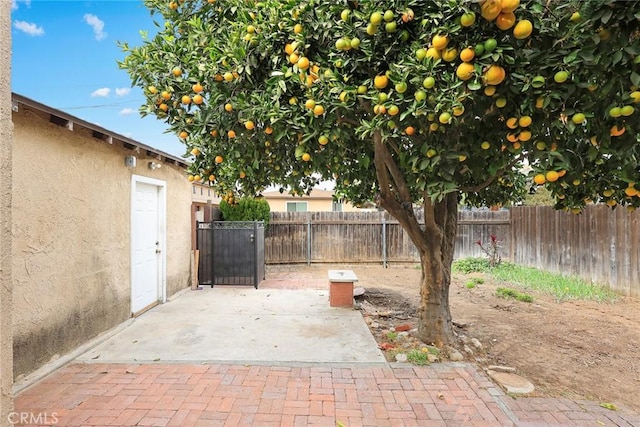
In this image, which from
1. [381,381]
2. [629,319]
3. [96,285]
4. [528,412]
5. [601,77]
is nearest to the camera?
[601,77]

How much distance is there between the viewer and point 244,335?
4.99 m

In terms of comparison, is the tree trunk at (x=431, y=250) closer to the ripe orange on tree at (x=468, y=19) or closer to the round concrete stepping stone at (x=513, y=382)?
the round concrete stepping stone at (x=513, y=382)

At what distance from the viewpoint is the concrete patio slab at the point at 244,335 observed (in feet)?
13.8

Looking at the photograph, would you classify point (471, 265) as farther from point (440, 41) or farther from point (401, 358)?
point (440, 41)

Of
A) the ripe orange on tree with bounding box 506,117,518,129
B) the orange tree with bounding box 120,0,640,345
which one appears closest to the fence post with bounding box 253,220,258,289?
the orange tree with bounding box 120,0,640,345

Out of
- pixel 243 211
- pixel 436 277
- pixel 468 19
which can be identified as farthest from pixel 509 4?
pixel 243 211

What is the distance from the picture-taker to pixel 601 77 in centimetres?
240

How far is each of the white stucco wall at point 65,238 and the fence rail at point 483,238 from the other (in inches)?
282

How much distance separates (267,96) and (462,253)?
10.8 meters

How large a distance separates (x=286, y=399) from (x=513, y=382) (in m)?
2.37

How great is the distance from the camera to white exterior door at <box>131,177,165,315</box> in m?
5.85

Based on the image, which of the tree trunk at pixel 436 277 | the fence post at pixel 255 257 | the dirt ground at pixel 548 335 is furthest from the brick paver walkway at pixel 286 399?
the fence post at pixel 255 257

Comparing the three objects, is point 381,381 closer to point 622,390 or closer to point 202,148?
point 622,390

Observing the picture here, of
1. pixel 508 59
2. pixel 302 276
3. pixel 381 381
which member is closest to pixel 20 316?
pixel 381 381
